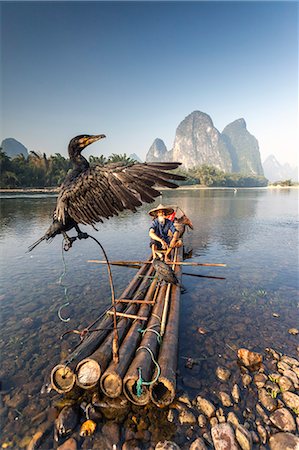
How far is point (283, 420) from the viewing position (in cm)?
397

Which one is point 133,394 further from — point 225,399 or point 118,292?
point 118,292

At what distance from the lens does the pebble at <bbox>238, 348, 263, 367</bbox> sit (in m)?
5.36

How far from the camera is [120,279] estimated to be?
10.6m

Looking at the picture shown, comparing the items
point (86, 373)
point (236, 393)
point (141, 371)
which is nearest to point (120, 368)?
point (141, 371)

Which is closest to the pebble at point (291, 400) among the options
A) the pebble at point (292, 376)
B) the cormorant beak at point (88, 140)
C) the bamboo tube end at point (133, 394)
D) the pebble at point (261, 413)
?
the pebble at point (292, 376)

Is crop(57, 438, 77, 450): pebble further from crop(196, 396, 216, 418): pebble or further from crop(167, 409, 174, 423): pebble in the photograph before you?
crop(196, 396, 216, 418): pebble

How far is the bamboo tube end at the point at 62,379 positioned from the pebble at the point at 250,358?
3.89 m

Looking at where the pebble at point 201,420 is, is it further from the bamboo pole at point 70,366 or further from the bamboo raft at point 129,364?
the bamboo pole at point 70,366

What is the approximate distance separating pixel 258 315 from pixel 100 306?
545 cm

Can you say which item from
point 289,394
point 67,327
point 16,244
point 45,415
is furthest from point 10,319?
point 16,244

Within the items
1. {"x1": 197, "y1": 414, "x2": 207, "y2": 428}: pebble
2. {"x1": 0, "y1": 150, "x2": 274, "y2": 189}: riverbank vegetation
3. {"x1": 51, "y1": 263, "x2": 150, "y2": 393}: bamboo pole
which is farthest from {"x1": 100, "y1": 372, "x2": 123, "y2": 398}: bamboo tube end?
{"x1": 0, "y1": 150, "x2": 274, "y2": 189}: riverbank vegetation

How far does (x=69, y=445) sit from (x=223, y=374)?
3242 mm

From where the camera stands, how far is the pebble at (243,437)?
351 cm

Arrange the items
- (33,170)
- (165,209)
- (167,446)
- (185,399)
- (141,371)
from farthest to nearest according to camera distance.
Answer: (33,170)
(165,209)
(185,399)
(141,371)
(167,446)
